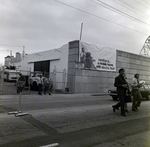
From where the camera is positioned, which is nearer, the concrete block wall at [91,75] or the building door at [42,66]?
the concrete block wall at [91,75]

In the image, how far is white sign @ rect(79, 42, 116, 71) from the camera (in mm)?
21234

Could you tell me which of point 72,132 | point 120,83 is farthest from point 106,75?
point 72,132

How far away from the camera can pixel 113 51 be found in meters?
24.6

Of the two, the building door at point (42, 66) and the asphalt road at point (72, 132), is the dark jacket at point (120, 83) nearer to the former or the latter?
the asphalt road at point (72, 132)

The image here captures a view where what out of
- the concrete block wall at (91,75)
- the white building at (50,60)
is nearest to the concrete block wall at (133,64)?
the concrete block wall at (91,75)

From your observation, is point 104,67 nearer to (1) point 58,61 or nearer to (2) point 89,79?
(2) point 89,79

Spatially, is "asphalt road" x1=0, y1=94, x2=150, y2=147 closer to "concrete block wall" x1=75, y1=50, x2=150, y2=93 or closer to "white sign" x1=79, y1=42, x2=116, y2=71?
"concrete block wall" x1=75, y1=50, x2=150, y2=93

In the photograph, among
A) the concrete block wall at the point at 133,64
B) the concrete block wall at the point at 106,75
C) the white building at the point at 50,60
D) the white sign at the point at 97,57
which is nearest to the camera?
the concrete block wall at the point at 106,75

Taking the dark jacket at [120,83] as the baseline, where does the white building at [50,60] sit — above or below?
above

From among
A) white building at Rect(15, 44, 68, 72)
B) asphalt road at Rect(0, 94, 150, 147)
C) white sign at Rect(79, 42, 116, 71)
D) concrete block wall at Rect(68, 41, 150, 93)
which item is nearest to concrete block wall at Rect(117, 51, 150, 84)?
concrete block wall at Rect(68, 41, 150, 93)

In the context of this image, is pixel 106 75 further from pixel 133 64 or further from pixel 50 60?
pixel 50 60

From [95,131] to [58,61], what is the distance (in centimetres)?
1868

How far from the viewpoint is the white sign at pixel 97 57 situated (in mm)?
21234

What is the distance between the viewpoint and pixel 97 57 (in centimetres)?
2259
